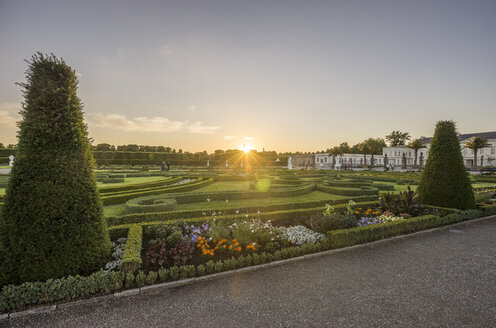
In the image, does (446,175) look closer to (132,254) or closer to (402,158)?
(132,254)

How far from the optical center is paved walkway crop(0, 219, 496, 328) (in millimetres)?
4215

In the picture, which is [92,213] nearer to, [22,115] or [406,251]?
[22,115]

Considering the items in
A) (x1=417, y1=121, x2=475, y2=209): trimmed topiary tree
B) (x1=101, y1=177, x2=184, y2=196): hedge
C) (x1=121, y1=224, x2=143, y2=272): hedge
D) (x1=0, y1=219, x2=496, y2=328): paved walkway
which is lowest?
(x1=0, y1=219, x2=496, y2=328): paved walkway

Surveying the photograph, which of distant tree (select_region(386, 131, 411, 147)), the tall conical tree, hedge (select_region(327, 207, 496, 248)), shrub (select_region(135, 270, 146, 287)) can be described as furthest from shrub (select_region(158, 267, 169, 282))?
distant tree (select_region(386, 131, 411, 147))

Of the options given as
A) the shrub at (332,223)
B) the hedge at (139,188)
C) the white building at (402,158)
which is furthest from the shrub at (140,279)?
the white building at (402,158)

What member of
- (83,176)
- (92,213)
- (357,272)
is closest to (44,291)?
(92,213)

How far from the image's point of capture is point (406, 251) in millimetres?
7473

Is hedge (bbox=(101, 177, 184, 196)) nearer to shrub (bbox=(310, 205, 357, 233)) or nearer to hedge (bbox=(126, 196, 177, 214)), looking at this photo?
hedge (bbox=(126, 196, 177, 214))

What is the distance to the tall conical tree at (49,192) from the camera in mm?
4762

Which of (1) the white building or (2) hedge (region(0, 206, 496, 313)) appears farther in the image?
(1) the white building

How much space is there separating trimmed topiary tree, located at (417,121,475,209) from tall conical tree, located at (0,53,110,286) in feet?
47.9

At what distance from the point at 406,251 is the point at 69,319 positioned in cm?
874

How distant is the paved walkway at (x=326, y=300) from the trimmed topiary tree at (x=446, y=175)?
587cm

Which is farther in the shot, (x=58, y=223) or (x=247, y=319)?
(x=58, y=223)
